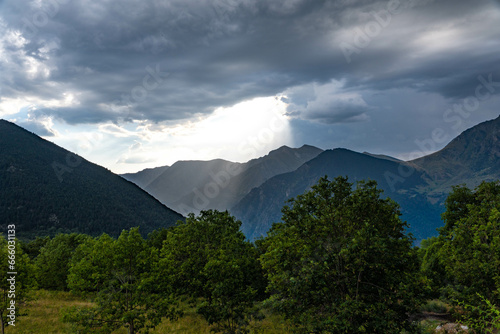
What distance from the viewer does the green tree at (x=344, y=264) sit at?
16703 millimetres

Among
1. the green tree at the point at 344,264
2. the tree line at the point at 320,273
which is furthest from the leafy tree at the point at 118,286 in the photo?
the green tree at the point at 344,264

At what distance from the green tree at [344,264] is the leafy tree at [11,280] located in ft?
64.3

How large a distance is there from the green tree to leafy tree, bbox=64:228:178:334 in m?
9.11

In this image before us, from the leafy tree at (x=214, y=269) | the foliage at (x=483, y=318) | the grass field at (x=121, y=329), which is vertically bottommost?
the grass field at (x=121, y=329)

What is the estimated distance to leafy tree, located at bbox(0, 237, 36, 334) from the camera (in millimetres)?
22172

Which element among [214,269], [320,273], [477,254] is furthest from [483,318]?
[477,254]

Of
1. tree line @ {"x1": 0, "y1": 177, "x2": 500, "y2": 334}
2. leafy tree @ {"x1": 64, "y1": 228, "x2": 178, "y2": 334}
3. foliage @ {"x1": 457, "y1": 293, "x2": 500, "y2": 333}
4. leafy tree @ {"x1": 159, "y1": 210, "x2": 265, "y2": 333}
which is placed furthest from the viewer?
leafy tree @ {"x1": 159, "y1": 210, "x2": 265, "y2": 333}

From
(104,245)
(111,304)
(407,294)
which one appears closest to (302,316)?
(407,294)

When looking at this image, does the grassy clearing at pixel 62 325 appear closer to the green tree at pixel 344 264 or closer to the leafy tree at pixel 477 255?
the green tree at pixel 344 264

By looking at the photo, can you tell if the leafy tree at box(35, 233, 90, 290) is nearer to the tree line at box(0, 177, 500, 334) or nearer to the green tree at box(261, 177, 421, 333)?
the tree line at box(0, 177, 500, 334)

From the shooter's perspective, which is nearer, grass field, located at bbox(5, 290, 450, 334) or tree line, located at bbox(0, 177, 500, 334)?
tree line, located at bbox(0, 177, 500, 334)

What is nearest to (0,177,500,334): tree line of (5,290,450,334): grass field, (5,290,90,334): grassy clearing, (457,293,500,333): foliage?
(457,293,500,333): foliage

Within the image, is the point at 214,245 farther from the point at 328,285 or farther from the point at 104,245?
the point at 328,285

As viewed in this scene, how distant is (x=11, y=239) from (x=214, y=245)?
18534 millimetres
